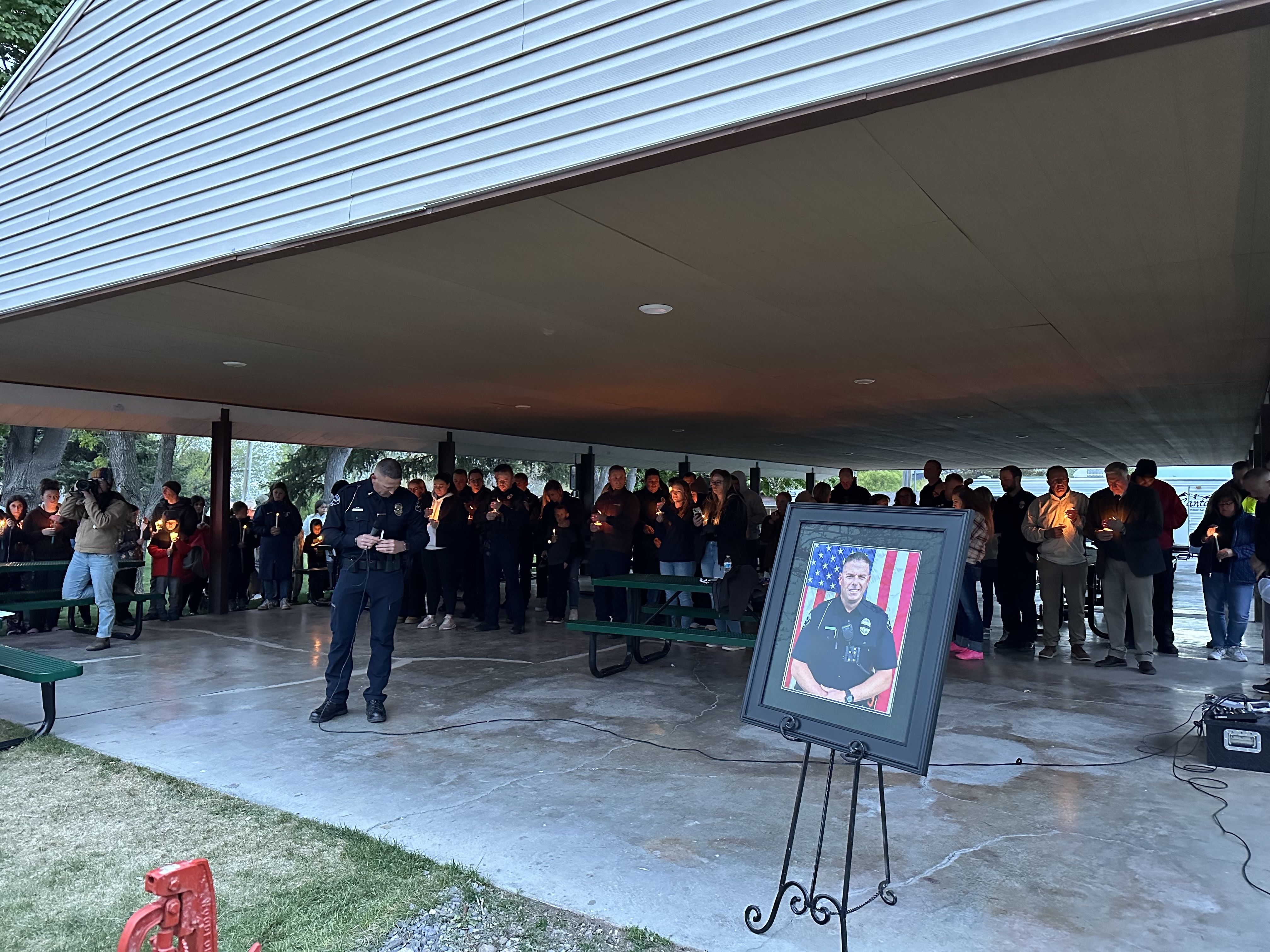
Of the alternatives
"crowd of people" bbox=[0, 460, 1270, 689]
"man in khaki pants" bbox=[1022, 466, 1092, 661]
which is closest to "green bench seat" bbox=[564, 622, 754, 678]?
"crowd of people" bbox=[0, 460, 1270, 689]

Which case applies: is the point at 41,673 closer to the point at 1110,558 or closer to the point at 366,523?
the point at 366,523

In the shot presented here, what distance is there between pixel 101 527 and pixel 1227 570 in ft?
34.3

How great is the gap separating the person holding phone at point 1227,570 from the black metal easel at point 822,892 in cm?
610

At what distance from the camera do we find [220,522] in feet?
35.1

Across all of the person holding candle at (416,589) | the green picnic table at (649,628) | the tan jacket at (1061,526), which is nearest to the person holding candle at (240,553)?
the person holding candle at (416,589)

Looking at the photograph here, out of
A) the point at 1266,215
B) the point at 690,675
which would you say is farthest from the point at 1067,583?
the point at 1266,215

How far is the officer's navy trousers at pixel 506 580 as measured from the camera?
8.88 m

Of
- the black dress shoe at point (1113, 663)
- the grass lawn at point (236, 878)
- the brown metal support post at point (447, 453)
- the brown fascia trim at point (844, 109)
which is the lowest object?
the black dress shoe at point (1113, 663)

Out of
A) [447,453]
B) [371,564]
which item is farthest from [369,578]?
[447,453]

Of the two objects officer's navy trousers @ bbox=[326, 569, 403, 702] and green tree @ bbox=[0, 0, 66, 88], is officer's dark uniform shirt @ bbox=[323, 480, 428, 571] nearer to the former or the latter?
officer's navy trousers @ bbox=[326, 569, 403, 702]

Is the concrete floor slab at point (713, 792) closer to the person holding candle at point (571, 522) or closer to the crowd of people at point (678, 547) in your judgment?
the crowd of people at point (678, 547)

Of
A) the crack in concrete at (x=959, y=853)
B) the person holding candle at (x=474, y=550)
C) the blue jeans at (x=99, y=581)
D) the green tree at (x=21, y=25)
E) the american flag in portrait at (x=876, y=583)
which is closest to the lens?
the american flag in portrait at (x=876, y=583)

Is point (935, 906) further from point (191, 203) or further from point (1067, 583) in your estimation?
point (1067, 583)

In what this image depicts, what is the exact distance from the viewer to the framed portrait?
2.43 metres
